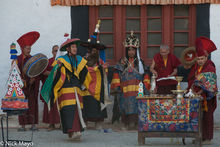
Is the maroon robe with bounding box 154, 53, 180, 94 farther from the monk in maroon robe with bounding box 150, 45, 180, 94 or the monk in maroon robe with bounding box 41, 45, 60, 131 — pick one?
the monk in maroon robe with bounding box 41, 45, 60, 131

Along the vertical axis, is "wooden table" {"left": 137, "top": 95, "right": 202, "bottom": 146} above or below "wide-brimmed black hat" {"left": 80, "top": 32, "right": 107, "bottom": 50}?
below

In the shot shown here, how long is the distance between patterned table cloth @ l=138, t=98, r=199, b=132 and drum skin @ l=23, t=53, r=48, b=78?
2.42m

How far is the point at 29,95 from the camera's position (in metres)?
10.3

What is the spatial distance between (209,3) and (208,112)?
3.16m

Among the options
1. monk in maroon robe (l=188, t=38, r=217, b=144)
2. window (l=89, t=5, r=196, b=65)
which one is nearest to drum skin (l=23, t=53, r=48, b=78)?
window (l=89, t=5, r=196, b=65)

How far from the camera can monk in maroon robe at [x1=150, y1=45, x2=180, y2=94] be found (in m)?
10.4

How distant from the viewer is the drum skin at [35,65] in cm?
972

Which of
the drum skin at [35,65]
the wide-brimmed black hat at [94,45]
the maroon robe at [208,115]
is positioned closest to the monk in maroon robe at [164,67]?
the wide-brimmed black hat at [94,45]

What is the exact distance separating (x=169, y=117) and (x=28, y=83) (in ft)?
10.9

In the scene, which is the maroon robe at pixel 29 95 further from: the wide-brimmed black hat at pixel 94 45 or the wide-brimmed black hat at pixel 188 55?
the wide-brimmed black hat at pixel 188 55

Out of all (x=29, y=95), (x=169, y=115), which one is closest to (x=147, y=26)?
(x=29, y=95)

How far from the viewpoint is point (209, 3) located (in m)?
11.0

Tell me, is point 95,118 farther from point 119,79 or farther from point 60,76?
point 60,76

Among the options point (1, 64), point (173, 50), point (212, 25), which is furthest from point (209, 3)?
point (1, 64)
